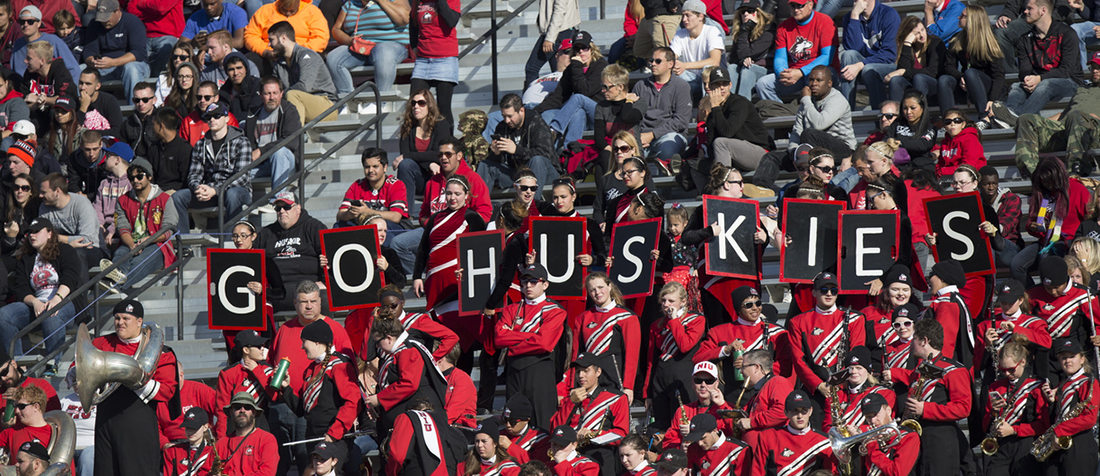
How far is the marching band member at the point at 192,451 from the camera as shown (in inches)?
446

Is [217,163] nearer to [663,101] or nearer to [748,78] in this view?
[663,101]

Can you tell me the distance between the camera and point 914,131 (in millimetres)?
13375

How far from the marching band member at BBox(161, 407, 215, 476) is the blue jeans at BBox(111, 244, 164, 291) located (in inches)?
97.0

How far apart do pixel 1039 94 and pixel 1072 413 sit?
438 centimetres

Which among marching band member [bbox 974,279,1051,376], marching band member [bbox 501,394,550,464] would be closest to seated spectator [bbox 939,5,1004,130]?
marching band member [bbox 974,279,1051,376]

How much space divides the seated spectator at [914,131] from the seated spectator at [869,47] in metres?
1.07

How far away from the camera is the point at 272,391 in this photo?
38.7ft

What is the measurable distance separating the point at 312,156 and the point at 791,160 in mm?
4345

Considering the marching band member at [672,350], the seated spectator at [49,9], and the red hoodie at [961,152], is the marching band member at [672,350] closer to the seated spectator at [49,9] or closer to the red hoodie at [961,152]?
the red hoodie at [961,152]

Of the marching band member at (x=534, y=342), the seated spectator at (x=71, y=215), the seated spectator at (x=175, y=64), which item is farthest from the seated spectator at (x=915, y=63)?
the seated spectator at (x=71, y=215)

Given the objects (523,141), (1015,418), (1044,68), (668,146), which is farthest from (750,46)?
(1015,418)

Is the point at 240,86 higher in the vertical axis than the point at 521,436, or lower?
higher

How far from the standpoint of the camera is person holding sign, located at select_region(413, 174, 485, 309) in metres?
12.3

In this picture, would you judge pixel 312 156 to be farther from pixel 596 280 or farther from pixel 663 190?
pixel 596 280
